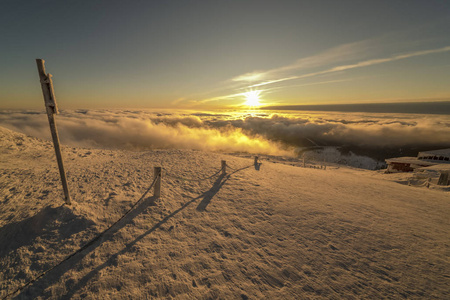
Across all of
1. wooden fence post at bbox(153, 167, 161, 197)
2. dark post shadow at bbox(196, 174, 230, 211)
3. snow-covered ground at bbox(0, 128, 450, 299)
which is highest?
wooden fence post at bbox(153, 167, 161, 197)

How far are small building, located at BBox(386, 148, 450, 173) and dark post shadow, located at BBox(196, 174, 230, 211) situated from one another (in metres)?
38.8

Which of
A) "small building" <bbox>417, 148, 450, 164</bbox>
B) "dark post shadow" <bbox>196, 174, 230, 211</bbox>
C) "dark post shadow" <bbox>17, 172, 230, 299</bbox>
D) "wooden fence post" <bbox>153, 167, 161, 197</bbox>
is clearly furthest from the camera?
"small building" <bbox>417, 148, 450, 164</bbox>

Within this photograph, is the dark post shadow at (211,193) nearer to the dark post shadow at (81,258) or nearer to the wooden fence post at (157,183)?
the dark post shadow at (81,258)

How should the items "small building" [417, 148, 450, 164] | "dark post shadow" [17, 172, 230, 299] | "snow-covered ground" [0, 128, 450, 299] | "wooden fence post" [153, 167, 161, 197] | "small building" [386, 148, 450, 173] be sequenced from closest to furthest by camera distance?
"dark post shadow" [17, 172, 230, 299], "snow-covered ground" [0, 128, 450, 299], "wooden fence post" [153, 167, 161, 197], "small building" [386, 148, 450, 173], "small building" [417, 148, 450, 164]

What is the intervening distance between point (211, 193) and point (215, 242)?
3262 millimetres

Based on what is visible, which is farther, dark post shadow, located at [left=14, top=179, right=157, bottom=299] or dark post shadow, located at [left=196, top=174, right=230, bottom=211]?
dark post shadow, located at [left=196, top=174, right=230, bottom=211]

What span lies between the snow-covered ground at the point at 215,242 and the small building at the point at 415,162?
3200cm

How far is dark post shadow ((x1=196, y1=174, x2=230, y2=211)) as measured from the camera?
6.99 metres

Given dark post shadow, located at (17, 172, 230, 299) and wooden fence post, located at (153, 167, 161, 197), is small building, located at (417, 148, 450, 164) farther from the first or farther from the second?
dark post shadow, located at (17, 172, 230, 299)

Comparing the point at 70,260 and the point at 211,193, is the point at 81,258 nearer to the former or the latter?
the point at 70,260

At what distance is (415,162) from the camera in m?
31.0

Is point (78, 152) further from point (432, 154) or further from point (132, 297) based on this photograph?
point (432, 154)

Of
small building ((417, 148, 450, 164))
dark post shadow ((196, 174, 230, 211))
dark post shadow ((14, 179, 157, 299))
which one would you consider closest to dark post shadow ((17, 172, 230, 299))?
dark post shadow ((14, 179, 157, 299))

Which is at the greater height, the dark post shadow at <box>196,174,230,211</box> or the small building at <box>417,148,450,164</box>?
the dark post shadow at <box>196,174,230,211</box>
